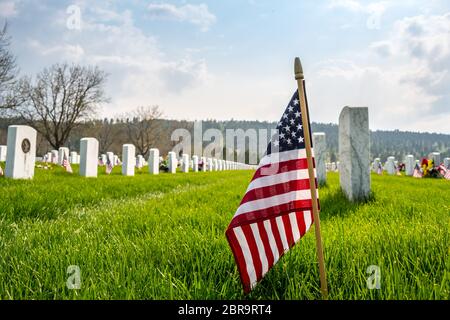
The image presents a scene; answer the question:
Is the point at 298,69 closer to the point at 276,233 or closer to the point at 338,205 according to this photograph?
the point at 276,233

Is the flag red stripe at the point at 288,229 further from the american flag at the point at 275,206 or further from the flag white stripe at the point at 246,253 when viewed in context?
the flag white stripe at the point at 246,253

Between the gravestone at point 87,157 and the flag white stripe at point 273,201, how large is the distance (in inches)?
435

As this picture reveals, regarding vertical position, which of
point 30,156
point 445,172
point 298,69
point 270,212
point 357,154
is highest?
point 445,172

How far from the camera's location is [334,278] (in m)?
1.92

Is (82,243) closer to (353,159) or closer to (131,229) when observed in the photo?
(131,229)

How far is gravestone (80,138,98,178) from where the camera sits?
11.6 m

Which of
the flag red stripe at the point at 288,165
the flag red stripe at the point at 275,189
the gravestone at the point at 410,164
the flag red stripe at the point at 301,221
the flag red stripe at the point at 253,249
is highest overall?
the gravestone at the point at 410,164

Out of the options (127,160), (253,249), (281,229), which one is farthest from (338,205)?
(127,160)

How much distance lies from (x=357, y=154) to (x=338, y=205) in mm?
1198

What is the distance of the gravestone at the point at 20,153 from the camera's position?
878 cm

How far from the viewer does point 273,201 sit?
5.70ft

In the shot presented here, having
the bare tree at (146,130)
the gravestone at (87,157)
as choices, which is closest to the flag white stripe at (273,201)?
the gravestone at (87,157)

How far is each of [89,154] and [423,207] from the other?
34.5 feet
